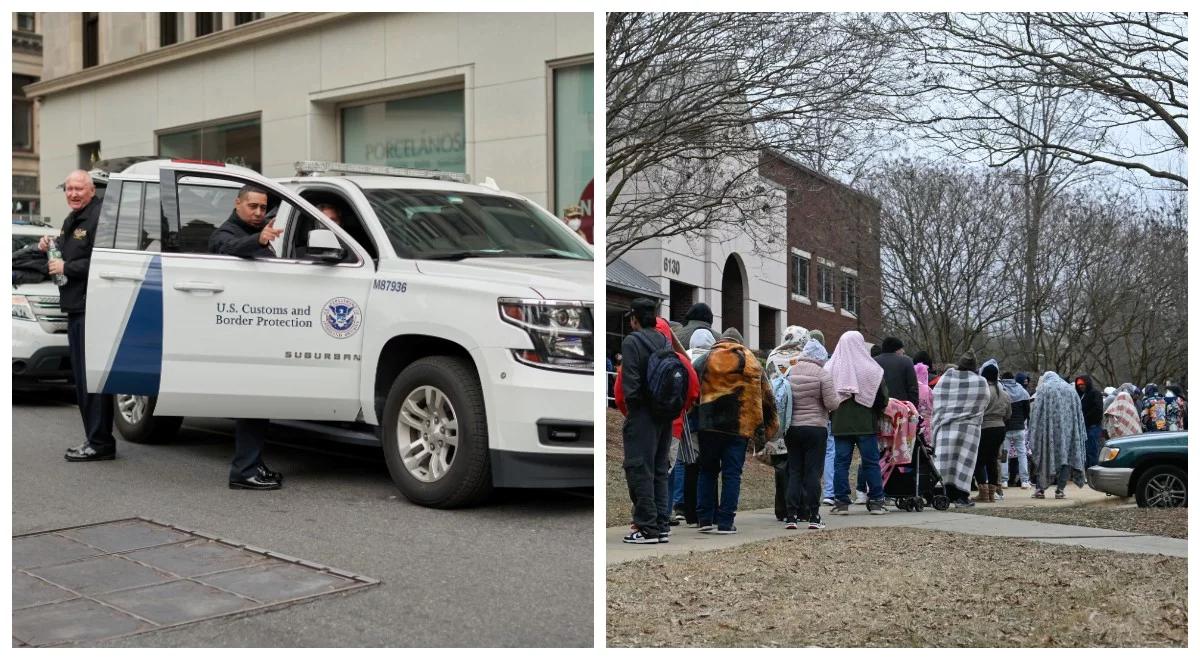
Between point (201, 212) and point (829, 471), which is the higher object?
point (201, 212)

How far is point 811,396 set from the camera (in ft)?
24.5

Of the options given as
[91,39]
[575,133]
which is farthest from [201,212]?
[91,39]

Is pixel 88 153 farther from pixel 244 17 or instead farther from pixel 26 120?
pixel 26 120

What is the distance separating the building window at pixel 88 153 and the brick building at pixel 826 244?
9293mm

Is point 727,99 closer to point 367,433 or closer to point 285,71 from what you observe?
point 367,433

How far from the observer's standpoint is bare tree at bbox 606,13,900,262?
559 cm

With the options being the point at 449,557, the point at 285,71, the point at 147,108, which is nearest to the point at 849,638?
the point at 449,557

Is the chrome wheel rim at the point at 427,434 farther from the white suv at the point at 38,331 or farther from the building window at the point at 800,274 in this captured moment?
the white suv at the point at 38,331

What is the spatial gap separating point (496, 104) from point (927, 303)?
442 centimetres

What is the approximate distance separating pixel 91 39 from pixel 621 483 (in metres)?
9.63

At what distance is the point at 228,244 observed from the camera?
721cm

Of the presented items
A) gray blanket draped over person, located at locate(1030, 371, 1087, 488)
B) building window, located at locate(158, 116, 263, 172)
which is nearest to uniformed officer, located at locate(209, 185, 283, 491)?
gray blanket draped over person, located at locate(1030, 371, 1087, 488)

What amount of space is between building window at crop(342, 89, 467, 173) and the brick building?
18.0 ft

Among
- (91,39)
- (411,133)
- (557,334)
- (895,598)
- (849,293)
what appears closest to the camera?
(895,598)
